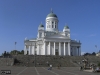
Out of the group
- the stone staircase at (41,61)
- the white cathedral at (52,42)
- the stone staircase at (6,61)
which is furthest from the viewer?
the white cathedral at (52,42)

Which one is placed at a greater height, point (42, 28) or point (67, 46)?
point (42, 28)

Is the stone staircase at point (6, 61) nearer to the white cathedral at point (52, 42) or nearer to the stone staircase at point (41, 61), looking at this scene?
the stone staircase at point (41, 61)

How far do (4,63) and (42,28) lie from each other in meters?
38.6

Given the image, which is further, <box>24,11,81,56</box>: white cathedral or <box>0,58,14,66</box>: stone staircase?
<box>24,11,81,56</box>: white cathedral

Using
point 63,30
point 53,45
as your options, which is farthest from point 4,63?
point 63,30

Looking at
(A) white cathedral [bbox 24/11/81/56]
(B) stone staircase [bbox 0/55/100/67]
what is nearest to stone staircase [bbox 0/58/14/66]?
(B) stone staircase [bbox 0/55/100/67]

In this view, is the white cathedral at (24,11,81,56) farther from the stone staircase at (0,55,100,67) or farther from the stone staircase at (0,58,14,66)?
the stone staircase at (0,58,14,66)

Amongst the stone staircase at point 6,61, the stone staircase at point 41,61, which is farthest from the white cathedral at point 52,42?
the stone staircase at point 6,61

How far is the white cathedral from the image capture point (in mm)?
94312

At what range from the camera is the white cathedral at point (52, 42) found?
94312 mm

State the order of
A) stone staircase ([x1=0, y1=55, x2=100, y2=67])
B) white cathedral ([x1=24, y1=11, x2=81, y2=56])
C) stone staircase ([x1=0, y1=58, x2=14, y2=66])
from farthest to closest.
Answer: white cathedral ([x1=24, y1=11, x2=81, y2=56]), stone staircase ([x1=0, y1=55, x2=100, y2=67]), stone staircase ([x1=0, y1=58, x2=14, y2=66])

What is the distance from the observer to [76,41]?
10712 centimetres

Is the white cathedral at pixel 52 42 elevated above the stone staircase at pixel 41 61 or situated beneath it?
elevated above

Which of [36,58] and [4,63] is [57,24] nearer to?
[36,58]
